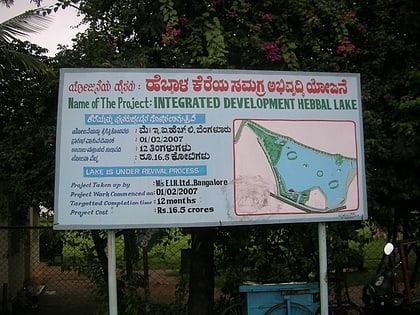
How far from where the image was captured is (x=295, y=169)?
502 cm

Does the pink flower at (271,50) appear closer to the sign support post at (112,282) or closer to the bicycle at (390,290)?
the bicycle at (390,290)

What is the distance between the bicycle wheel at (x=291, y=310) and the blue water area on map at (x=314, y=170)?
3.39 ft

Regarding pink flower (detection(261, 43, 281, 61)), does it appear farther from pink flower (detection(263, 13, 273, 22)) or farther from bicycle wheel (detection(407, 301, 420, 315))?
bicycle wheel (detection(407, 301, 420, 315))

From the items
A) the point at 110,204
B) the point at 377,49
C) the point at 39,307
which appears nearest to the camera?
the point at 110,204

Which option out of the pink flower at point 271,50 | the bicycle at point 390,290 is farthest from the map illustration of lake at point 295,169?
the bicycle at point 390,290

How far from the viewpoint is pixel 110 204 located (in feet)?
15.2

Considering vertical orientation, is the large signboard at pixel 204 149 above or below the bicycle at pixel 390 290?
above

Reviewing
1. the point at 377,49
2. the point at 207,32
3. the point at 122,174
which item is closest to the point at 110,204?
the point at 122,174

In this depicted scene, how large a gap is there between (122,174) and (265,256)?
2.49 m

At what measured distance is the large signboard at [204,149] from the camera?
4660mm

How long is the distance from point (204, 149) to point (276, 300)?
167cm

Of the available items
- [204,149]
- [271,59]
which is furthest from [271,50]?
[204,149]

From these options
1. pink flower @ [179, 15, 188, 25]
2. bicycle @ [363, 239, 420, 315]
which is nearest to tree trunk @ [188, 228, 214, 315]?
bicycle @ [363, 239, 420, 315]

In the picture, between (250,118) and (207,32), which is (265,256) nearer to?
(250,118)
